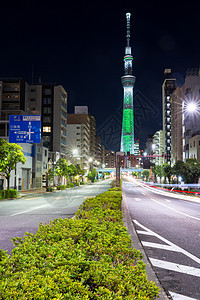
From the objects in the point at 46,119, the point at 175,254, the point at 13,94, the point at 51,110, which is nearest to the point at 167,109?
the point at 51,110

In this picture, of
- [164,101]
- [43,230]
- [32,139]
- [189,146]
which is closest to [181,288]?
[43,230]

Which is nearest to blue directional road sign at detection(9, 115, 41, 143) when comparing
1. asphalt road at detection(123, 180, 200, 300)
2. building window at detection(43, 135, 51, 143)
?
asphalt road at detection(123, 180, 200, 300)

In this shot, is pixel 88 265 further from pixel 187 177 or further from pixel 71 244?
pixel 187 177

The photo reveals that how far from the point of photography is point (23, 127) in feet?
83.9

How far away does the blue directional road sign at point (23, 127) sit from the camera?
25.5 metres

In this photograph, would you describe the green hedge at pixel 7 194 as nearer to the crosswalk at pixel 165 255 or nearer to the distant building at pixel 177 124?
the crosswalk at pixel 165 255

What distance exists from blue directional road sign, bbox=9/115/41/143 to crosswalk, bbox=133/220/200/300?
62.0 ft

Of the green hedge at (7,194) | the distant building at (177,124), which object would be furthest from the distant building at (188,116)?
the green hedge at (7,194)

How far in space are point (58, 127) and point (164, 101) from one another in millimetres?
71931

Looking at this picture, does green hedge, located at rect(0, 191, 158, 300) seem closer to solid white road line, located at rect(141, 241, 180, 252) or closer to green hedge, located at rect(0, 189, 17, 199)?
solid white road line, located at rect(141, 241, 180, 252)

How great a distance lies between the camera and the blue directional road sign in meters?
25.5

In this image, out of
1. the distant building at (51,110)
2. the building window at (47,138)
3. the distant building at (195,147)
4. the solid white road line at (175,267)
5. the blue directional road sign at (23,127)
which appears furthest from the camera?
the distant building at (51,110)

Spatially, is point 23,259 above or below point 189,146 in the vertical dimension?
below

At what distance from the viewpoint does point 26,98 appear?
3159 inches
